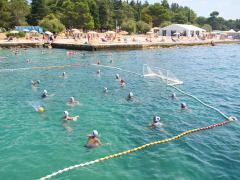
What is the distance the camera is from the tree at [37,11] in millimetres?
94319

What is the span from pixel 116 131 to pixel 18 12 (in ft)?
274

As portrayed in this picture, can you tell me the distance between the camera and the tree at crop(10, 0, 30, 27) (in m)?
91.6

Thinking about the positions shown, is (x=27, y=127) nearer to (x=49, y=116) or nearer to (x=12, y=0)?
(x=49, y=116)

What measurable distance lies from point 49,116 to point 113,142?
5950mm

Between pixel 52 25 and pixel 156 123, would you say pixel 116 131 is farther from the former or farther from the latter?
pixel 52 25

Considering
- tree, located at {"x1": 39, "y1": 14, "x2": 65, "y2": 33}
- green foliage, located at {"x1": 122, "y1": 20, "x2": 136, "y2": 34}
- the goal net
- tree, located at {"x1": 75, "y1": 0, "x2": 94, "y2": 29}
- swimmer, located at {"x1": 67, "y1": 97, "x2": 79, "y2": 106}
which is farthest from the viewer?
green foliage, located at {"x1": 122, "y1": 20, "x2": 136, "y2": 34}

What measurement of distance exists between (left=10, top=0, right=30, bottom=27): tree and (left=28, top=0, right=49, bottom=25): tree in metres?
2.22

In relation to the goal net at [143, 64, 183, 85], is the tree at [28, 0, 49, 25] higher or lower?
higher

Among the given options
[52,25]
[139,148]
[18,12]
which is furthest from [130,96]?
[18,12]

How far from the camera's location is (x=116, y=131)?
17.8m

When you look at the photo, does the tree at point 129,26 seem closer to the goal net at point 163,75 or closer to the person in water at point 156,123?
the goal net at point 163,75

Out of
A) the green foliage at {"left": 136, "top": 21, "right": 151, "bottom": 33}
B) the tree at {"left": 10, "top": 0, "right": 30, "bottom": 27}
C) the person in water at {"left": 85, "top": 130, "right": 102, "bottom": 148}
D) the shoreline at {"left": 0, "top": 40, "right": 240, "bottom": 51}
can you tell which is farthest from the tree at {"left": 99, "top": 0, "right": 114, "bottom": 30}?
the person in water at {"left": 85, "top": 130, "right": 102, "bottom": 148}

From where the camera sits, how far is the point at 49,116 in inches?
802

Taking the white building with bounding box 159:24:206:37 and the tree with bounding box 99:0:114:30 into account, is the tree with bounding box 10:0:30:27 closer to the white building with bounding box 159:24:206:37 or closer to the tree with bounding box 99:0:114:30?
the tree with bounding box 99:0:114:30
